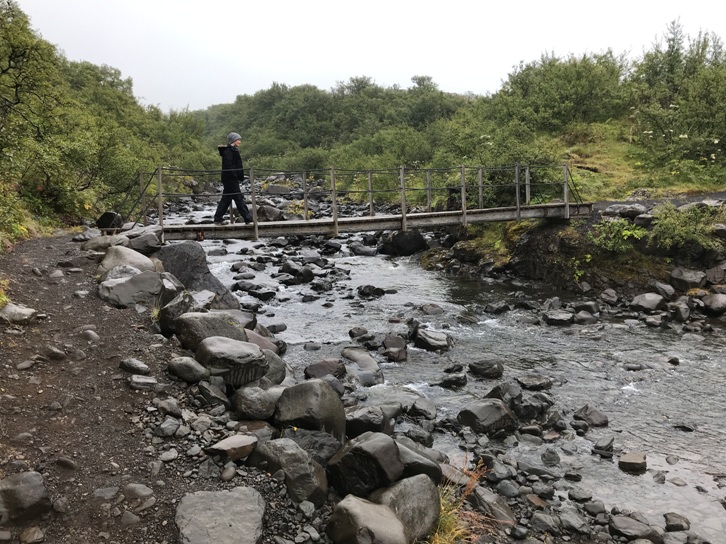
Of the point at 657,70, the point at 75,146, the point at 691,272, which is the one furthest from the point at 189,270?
the point at 657,70

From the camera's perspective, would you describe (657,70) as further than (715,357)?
Yes

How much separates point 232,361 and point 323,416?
163 cm

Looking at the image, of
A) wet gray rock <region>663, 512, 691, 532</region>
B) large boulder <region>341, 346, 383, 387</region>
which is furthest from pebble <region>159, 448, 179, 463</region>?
wet gray rock <region>663, 512, 691, 532</region>

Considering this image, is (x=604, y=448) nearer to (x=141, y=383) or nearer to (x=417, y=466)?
(x=417, y=466)

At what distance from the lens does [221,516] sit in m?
4.96

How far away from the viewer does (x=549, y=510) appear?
6.92 m

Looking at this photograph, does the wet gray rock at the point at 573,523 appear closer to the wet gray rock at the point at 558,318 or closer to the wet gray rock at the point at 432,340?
the wet gray rock at the point at 432,340

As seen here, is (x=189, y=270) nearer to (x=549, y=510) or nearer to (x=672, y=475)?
(x=549, y=510)

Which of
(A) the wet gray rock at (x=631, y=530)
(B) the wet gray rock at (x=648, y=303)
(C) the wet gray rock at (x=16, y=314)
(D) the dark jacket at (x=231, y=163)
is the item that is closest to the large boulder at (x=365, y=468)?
(A) the wet gray rock at (x=631, y=530)

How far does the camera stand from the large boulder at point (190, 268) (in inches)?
514

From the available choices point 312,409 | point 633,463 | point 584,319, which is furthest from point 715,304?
point 312,409

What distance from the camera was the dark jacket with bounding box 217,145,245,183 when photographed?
13398 mm

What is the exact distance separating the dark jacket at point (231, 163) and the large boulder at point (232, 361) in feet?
21.5

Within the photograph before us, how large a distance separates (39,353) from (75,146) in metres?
12.6
